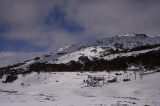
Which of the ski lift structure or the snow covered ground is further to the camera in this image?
the ski lift structure

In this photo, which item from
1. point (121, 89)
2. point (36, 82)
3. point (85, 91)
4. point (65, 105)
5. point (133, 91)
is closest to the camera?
point (65, 105)

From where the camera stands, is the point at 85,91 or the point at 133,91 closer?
the point at 133,91

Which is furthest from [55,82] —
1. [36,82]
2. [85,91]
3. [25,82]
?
[85,91]

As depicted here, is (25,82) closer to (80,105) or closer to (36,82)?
(36,82)

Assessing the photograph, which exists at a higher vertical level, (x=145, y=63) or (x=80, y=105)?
(x=145, y=63)

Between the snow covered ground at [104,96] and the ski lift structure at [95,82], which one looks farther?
the ski lift structure at [95,82]

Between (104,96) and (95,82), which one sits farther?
(95,82)

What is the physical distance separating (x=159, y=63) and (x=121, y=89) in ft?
181

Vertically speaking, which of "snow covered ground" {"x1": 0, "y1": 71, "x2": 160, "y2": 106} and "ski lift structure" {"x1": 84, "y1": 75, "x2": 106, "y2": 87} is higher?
"ski lift structure" {"x1": 84, "y1": 75, "x2": 106, "y2": 87}

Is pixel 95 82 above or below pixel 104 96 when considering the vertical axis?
above

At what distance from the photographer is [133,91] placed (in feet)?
233

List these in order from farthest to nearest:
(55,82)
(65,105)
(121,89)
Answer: (55,82)
(121,89)
(65,105)

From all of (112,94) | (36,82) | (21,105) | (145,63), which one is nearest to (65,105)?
(21,105)

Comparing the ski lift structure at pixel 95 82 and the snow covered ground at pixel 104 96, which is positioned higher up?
the ski lift structure at pixel 95 82
